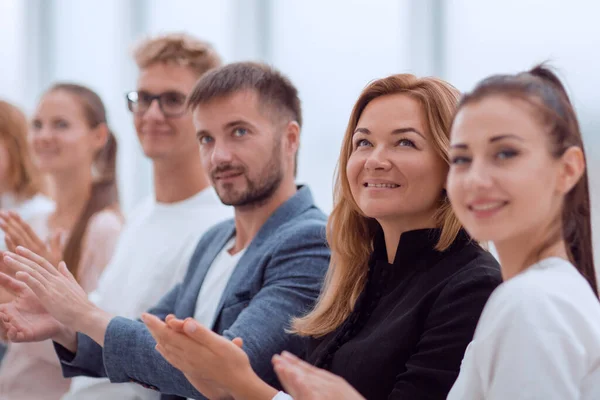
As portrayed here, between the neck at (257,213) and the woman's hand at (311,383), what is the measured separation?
2.97 feet

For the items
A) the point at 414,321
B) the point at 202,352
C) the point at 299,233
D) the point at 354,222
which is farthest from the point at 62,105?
the point at 414,321

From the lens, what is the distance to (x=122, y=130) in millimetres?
4734

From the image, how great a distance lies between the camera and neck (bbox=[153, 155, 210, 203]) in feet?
9.15

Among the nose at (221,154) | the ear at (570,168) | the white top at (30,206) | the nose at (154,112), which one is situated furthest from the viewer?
the white top at (30,206)

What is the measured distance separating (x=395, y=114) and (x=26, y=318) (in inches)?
42.0

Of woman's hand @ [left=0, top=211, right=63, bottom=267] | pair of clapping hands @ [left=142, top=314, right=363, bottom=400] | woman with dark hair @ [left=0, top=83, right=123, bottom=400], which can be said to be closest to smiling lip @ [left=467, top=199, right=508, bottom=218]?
pair of clapping hands @ [left=142, top=314, right=363, bottom=400]

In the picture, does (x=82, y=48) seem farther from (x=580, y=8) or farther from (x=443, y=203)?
(x=443, y=203)

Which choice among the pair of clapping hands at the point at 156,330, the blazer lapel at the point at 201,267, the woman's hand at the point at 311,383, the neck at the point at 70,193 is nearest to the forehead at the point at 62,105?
the neck at the point at 70,193

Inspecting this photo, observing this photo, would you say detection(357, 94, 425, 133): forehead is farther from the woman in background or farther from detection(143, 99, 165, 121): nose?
the woman in background

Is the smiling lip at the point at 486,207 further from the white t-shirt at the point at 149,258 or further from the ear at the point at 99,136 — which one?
the ear at the point at 99,136

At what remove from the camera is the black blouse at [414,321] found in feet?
4.83

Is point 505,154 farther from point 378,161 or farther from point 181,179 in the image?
point 181,179

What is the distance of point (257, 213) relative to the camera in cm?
221

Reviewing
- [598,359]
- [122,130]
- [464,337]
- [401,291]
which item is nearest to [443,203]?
[401,291]
